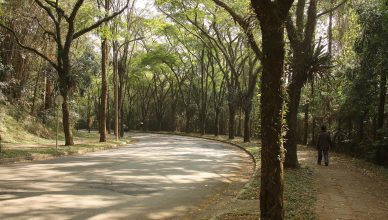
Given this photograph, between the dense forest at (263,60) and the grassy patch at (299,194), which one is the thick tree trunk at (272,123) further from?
the grassy patch at (299,194)

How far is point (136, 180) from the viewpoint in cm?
1229

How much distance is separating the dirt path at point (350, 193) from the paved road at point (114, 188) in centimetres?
246

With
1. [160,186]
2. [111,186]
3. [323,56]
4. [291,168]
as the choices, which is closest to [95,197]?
[111,186]

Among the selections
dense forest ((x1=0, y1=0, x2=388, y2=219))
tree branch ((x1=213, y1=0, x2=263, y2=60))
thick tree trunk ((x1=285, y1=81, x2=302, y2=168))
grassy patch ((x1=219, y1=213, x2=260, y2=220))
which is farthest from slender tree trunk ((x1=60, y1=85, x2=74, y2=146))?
grassy patch ((x1=219, y1=213, x2=260, y2=220))

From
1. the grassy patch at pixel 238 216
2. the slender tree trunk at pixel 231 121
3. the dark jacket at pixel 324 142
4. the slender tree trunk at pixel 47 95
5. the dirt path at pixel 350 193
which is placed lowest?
the grassy patch at pixel 238 216

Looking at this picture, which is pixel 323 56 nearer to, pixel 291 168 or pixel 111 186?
pixel 291 168

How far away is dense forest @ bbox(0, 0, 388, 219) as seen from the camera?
21.1ft

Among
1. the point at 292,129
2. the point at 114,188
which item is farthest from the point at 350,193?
the point at 114,188

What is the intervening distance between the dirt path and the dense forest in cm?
167

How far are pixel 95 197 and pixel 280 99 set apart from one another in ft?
17.5

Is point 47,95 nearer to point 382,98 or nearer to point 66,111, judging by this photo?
point 66,111

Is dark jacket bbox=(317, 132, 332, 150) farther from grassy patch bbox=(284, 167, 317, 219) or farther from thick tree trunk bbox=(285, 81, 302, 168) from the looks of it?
→ grassy patch bbox=(284, 167, 317, 219)

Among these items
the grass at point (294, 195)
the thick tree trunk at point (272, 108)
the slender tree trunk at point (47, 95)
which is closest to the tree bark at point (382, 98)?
the grass at point (294, 195)

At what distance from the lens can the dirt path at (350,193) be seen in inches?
319
